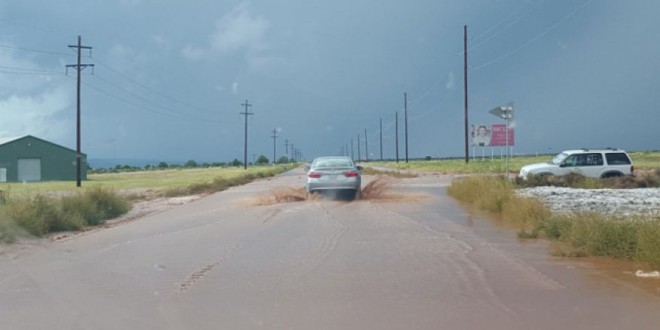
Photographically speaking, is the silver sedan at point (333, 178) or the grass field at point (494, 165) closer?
the silver sedan at point (333, 178)

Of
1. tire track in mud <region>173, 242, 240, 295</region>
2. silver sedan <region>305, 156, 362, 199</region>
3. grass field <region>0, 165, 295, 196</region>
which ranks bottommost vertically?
tire track in mud <region>173, 242, 240, 295</region>

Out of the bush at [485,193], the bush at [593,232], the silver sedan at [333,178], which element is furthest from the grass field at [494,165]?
the bush at [593,232]

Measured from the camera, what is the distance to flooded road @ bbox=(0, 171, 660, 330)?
8.05 metres

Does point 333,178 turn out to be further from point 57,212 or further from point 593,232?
point 593,232

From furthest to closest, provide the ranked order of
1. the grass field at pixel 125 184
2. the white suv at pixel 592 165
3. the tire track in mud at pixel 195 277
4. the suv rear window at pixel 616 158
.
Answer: the grass field at pixel 125 184 → the suv rear window at pixel 616 158 → the white suv at pixel 592 165 → the tire track in mud at pixel 195 277

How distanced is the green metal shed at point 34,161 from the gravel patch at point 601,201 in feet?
217

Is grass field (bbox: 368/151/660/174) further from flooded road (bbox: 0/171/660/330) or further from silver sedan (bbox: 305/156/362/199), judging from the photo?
flooded road (bbox: 0/171/660/330)

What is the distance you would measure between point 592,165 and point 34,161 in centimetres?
6663

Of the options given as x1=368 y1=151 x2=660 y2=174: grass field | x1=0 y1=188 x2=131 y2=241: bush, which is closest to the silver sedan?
x1=0 y1=188 x2=131 y2=241: bush

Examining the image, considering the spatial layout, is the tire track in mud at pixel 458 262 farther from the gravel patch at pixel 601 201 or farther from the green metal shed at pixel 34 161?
the green metal shed at pixel 34 161

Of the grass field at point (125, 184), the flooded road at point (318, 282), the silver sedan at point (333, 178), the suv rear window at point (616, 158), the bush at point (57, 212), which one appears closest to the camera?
the flooded road at point (318, 282)

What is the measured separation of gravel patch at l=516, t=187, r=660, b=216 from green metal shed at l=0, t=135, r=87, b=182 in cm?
6628

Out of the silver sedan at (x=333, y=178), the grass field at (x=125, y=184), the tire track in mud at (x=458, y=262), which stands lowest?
the tire track in mud at (x=458, y=262)

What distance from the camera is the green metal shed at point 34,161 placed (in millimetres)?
79375
